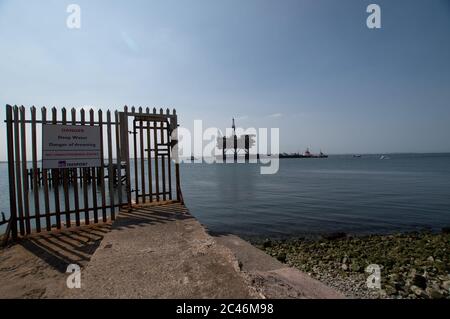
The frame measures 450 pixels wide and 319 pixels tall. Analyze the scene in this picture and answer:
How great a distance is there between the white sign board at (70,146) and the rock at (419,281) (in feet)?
27.9

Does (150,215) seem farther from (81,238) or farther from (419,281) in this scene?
(419,281)

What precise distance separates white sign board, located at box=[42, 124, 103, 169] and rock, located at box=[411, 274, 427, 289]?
335 inches

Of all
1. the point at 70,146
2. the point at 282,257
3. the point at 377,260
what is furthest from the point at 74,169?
the point at 377,260

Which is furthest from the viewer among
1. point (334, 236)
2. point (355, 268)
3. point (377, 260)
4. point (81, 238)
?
point (334, 236)

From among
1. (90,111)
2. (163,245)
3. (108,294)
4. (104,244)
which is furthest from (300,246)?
(90,111)

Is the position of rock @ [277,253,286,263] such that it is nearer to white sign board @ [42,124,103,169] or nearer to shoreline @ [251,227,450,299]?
shoreline @ [251,227,450,299]

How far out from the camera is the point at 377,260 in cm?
728

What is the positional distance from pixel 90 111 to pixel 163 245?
4383 millimetres

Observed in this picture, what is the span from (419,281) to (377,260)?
5.37 feet

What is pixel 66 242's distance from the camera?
5344mm

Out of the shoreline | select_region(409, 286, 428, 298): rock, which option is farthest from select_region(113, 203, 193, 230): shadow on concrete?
select_region(409, 286, 428, 298): rock

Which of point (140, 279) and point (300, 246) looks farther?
point (300, 246)
